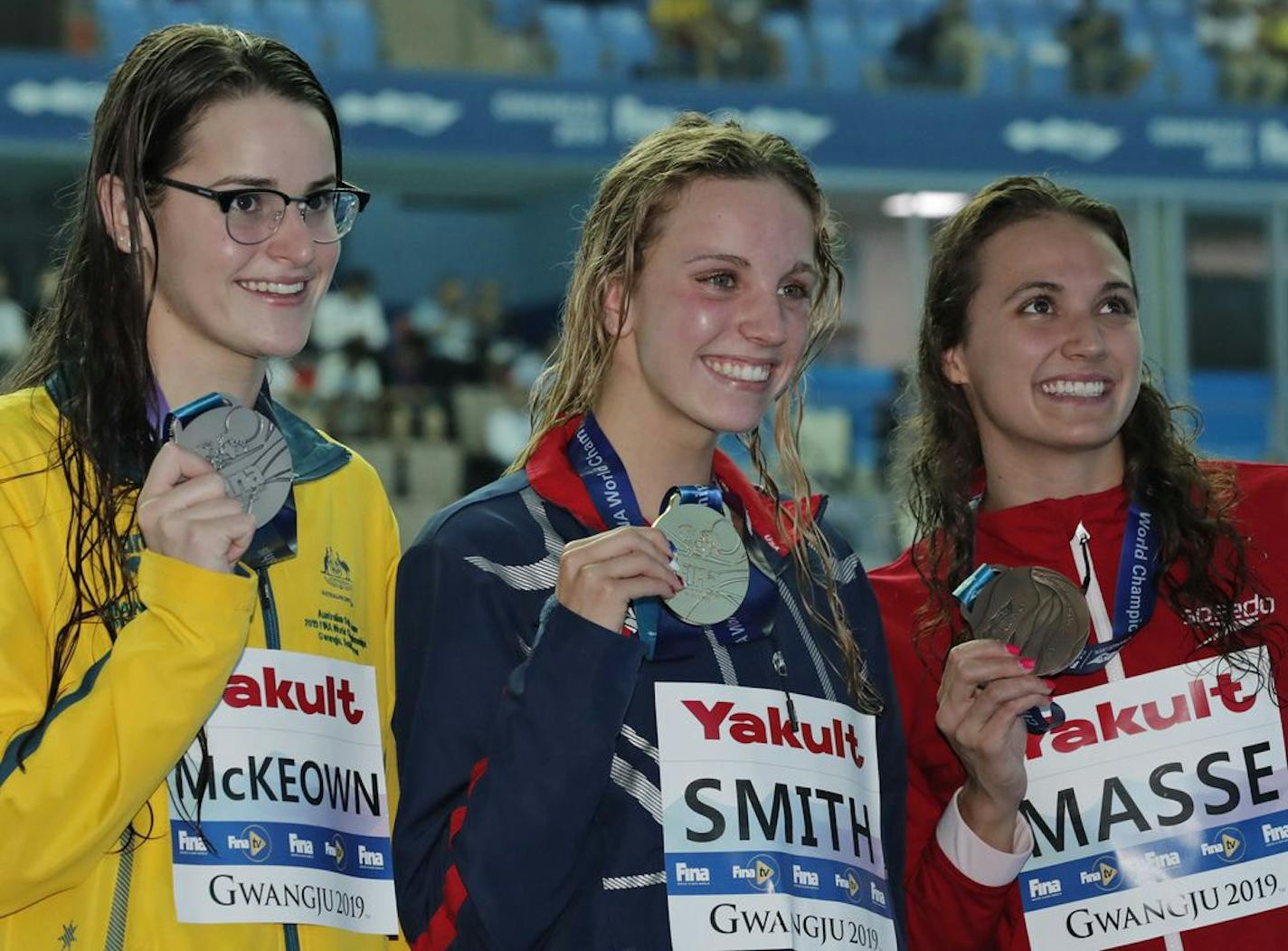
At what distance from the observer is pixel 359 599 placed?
2.45 meters

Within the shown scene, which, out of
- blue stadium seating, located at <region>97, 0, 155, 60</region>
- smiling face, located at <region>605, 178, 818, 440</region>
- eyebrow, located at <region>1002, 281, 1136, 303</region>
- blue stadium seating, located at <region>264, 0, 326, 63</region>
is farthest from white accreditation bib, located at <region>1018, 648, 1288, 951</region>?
blue stadium seating, located at <region>97, 0, 155, 60</region>

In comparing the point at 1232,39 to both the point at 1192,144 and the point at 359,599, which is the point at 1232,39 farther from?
the point at 359,599

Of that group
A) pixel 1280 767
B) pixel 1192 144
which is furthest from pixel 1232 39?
pixel 1280 767

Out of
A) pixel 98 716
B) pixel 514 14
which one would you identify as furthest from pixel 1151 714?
pixel 514 14

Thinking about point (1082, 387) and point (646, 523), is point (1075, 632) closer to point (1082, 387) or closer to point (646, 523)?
point (1082, 387)

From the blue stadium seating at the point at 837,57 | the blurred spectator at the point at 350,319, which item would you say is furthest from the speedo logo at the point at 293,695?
the blue stadium seating at the point at 837,57

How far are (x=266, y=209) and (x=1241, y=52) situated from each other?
15.1 meters

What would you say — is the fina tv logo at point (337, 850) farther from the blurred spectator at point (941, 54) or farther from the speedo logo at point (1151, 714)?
the blurred spectator at point (941, 54)

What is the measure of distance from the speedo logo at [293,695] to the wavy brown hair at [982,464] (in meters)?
0.96

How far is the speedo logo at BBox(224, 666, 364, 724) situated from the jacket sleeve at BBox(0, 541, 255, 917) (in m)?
0.19

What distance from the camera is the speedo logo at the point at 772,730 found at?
2273 mm

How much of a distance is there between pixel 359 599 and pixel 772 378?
637mm

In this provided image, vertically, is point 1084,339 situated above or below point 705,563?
above

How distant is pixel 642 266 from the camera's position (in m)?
2.45
